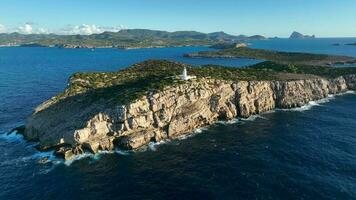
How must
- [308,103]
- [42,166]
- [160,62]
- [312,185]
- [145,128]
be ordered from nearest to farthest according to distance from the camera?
[312,185]
[42,166]
[145,128]
[308,103]
[160,62]

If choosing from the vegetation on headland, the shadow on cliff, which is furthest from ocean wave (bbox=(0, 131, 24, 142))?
the vegetation on headland

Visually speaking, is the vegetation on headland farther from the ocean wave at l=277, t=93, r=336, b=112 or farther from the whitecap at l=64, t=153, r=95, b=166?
the whitecap at l=64, t=153, r=95, b=166

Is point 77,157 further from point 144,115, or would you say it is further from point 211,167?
point 211,167

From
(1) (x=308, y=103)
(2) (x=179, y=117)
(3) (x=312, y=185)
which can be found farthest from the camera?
(1) (x=308, y=103)

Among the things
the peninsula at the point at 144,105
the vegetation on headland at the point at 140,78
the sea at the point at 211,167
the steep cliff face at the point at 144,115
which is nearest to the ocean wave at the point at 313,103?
the peninsula at the point at 144,105

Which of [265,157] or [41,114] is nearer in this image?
[265,157]

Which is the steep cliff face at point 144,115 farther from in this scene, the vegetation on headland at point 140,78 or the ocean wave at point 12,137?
the vegetation on headland at point 140,78

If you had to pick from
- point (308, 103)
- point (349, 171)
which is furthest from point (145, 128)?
point (308, 103)

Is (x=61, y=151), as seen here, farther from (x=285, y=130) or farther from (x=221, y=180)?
(x=285, y=130)
